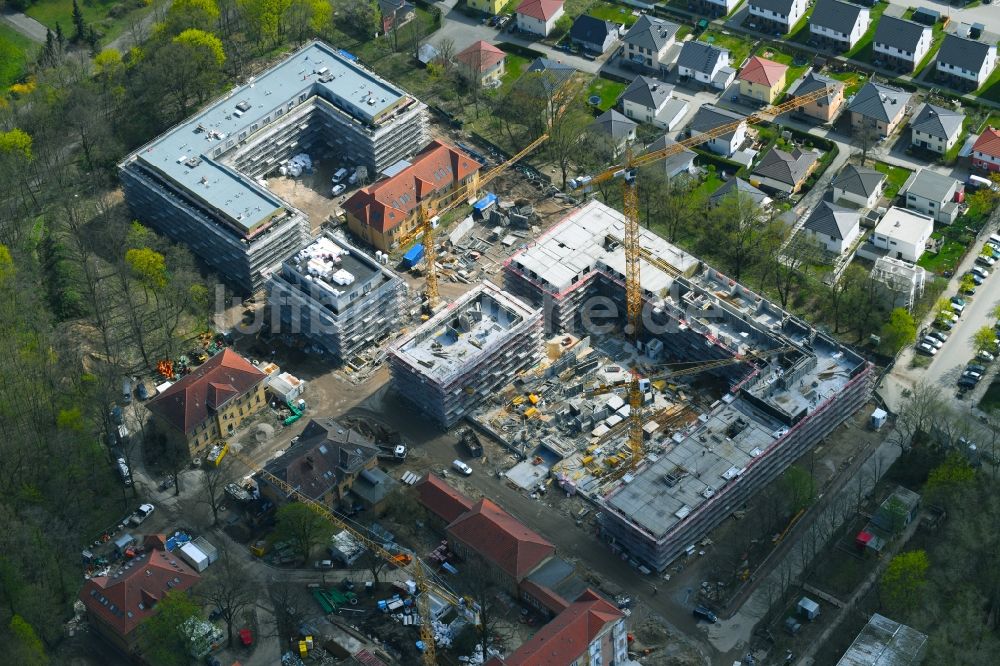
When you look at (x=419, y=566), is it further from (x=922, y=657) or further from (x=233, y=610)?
(x=922, y=657)

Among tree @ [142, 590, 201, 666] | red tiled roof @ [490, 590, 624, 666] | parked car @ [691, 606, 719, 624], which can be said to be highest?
red tiled roof @ [490, 590, 624, 666]

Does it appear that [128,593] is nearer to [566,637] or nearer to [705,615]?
[566,637]

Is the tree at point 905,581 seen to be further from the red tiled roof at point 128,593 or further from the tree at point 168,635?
the red tiled roof at point 128,593

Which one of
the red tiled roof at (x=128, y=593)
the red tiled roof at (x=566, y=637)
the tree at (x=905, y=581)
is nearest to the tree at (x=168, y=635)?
the red tiled roof at (x=128, y=593)

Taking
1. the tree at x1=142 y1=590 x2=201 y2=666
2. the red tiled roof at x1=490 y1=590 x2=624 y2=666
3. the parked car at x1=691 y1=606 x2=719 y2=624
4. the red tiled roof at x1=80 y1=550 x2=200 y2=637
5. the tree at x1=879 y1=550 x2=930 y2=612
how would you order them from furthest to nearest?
1. the parked car at x1=691 y1=606 x2=719 y2=624
2. the red tiled roof at x1=80 y1=550 x2=200 y2=637
3. the tree at x1=142 y1=590 x2=201 y2=666
4. the tree at x1=879 y1=550 x2=930 y2=612
5. the red tiled roof at x1=490 y1=590 x2=624 y2=666

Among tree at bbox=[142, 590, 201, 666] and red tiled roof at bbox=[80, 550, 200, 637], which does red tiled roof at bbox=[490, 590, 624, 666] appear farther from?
red tiled roof at bbox=[80, 550, 200, 637]

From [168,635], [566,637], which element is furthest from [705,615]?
[168,635]

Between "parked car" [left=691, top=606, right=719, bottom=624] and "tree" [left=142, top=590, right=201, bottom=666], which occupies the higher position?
"parked car" [left=691, top=606, right=719, bottom=624]

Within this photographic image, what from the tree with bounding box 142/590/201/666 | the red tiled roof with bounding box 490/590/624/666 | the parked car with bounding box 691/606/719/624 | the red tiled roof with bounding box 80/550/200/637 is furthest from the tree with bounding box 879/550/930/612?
the red tiled roof with bounding box 80/550/200/637

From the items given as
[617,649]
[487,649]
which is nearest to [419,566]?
[487,649]
